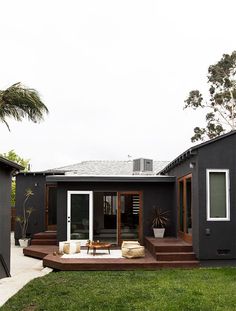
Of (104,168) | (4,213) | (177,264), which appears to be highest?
(104,168)

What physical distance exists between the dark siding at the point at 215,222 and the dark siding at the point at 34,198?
9835mm

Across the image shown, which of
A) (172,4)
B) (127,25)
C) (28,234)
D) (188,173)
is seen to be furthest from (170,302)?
(28,234)

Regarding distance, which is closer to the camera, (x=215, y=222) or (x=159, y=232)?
(x=215, y=222)

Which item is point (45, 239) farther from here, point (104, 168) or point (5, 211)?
point (104, 168)

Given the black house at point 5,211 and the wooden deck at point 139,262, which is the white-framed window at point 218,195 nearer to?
the wooden deck at point 139,262

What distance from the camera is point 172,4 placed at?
1318 cm

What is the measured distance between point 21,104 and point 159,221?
281 inches

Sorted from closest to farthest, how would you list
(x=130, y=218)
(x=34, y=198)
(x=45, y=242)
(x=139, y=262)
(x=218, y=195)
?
(x=139, y=262) < (x=218, y=195) < (x=45, y=242) < (x=130, y=218) < (x=34, y=198)

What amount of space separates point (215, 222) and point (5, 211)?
5494 millimetres

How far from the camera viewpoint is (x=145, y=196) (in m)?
16.7

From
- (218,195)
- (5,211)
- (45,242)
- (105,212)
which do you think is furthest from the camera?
(105,212)

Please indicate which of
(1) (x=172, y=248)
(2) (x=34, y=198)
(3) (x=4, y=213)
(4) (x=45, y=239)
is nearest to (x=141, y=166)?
(2) (x=34, y=198)

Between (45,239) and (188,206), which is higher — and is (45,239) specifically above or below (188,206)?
below

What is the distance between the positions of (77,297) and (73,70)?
1534cm
